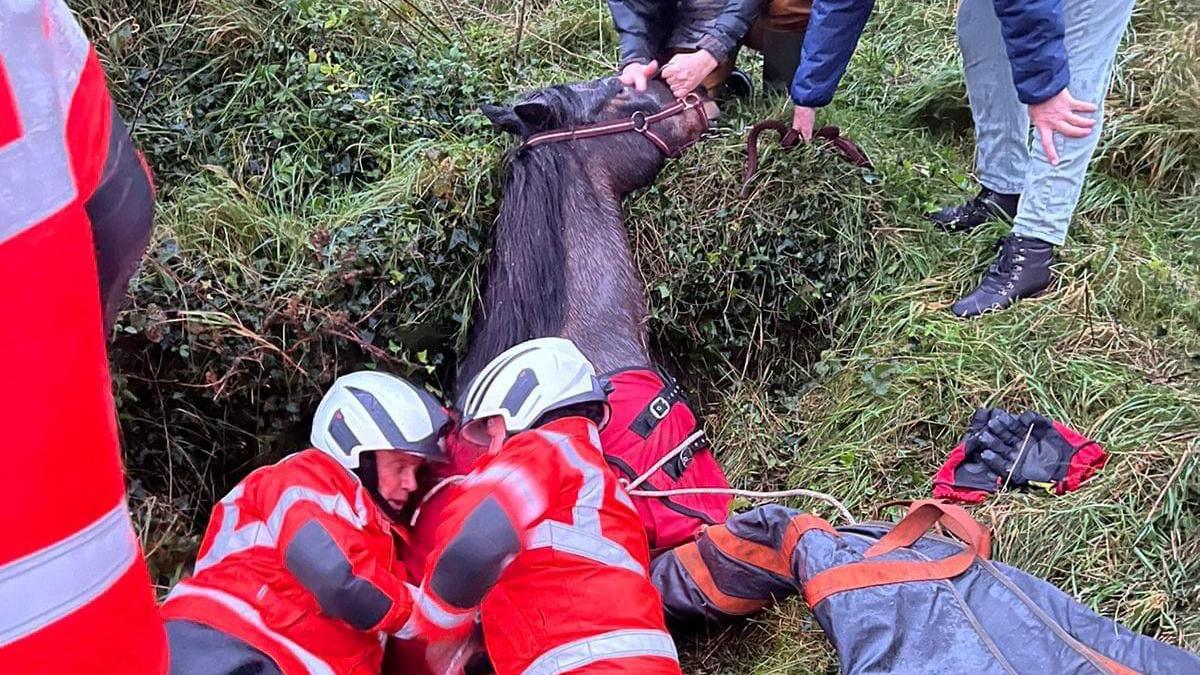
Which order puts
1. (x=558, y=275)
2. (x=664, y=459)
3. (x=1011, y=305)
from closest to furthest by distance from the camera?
(x=664, y=459) < (x=1011, y=305) < (x=558, y=275)

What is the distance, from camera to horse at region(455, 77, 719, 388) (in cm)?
364

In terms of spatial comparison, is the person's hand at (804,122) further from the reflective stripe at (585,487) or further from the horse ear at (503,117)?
the reflective stripe at (585,487)

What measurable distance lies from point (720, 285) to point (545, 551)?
1.64 metres

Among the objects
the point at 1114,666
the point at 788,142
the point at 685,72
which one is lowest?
the point at 1114,666

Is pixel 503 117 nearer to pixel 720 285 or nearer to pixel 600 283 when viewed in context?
pixel 600 283

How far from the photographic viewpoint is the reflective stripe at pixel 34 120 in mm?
1057

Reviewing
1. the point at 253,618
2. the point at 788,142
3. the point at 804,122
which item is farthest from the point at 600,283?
the point at 253,618

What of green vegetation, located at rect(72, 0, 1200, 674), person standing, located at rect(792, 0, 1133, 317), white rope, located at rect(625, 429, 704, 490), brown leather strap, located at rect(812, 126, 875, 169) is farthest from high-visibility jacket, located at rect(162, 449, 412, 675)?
brown leather strap, located at rect(812, 126, 875, 169)

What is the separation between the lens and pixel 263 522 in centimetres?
253

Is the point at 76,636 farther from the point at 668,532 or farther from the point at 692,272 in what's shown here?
the point at 692,272

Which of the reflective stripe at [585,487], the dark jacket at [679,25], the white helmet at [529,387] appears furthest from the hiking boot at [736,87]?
the reflective stripe at [585,487]

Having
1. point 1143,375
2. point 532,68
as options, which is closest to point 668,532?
point 1143,375

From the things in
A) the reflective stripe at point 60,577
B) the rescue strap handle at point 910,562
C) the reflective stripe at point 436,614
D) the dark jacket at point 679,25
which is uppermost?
the reflective stripe at point 60,577

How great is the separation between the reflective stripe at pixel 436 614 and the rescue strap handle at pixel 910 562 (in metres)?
0.89
